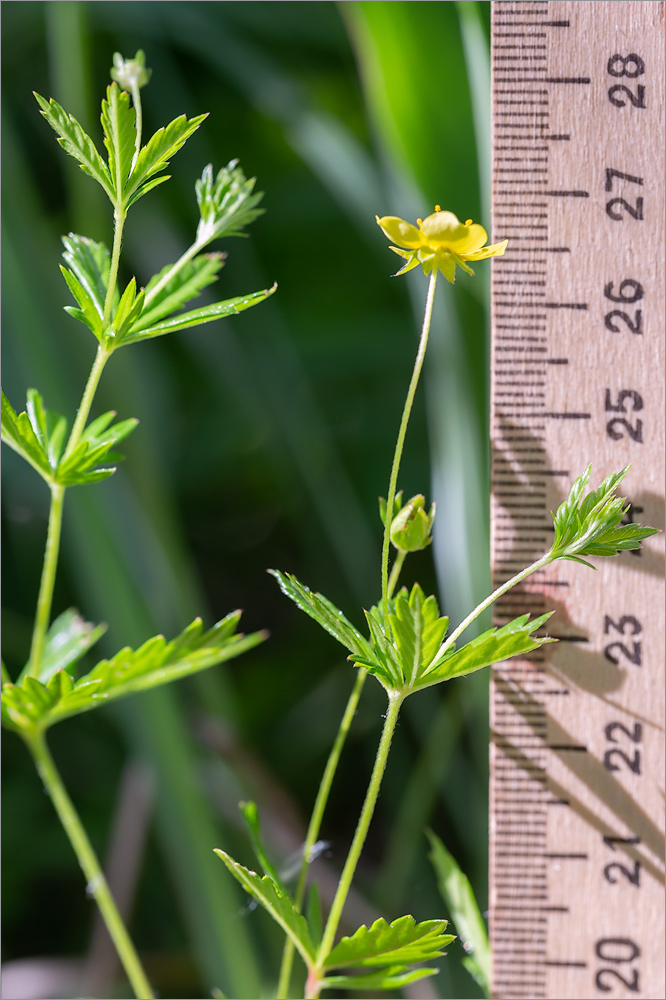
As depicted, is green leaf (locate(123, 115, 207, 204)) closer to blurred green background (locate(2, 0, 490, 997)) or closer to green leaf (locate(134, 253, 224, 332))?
green leaf (locate(134, 253, 224, 332))

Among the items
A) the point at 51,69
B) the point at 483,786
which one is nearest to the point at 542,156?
the point at 483,786

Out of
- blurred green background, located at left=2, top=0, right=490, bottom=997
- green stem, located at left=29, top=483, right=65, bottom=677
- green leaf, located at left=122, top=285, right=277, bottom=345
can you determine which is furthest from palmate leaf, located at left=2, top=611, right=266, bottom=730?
blurred green background, located at left=2, top=0, right=490, bottom=997

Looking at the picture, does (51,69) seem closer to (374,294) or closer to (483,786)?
(374,294)

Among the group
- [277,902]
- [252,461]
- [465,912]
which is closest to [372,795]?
[277,902]

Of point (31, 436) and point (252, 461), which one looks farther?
point (252, 461)

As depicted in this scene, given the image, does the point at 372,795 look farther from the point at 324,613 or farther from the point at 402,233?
the point at 402,233

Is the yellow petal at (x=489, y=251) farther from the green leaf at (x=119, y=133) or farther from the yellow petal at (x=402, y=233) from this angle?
the green leaf at (x=119, y=133)
